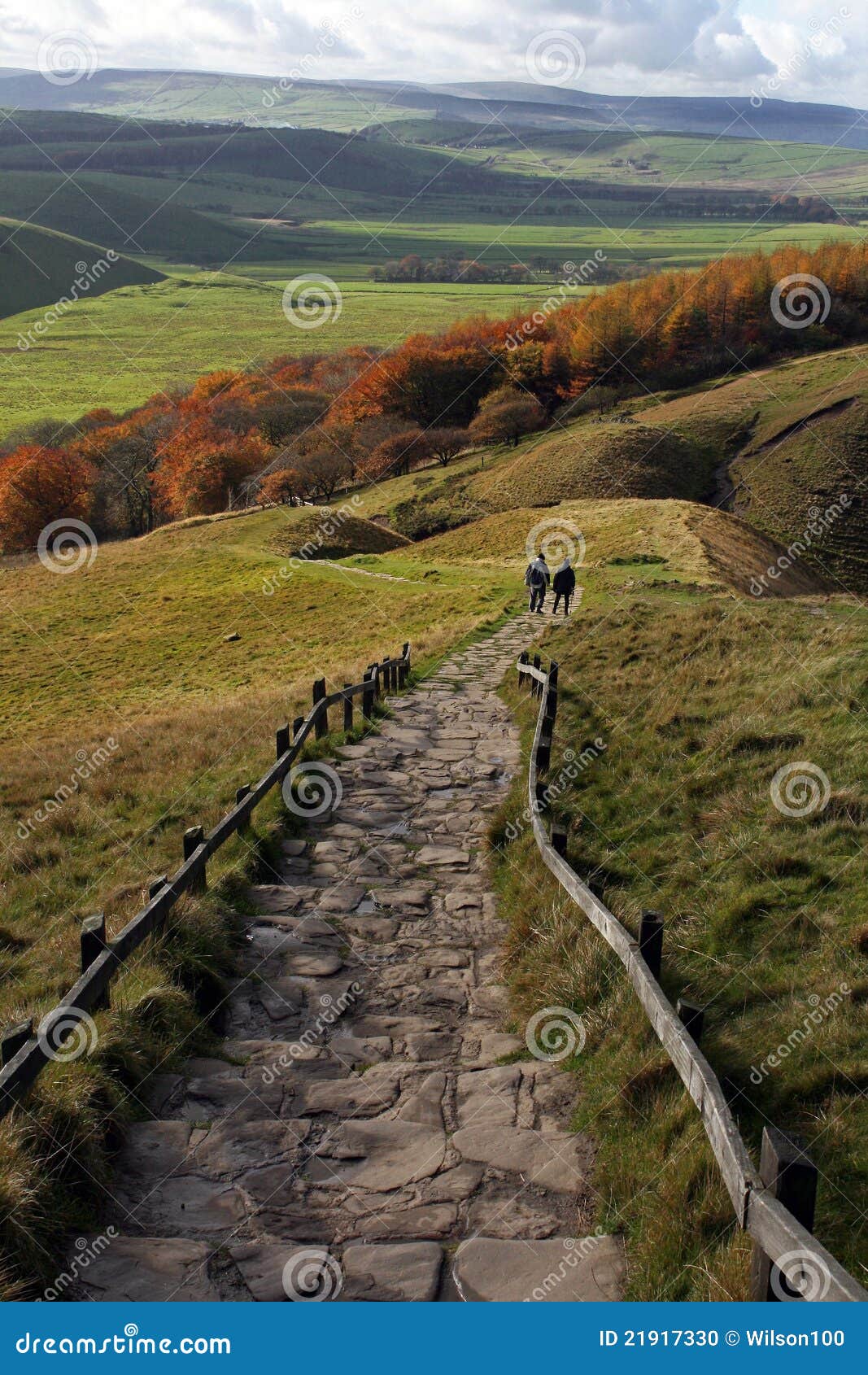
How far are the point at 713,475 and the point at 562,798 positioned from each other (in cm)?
7026

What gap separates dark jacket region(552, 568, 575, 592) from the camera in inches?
1085

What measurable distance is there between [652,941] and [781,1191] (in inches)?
91.0

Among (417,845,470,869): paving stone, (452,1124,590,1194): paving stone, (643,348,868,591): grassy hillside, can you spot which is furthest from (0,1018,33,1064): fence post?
(643,348,868,591): grassy hillside

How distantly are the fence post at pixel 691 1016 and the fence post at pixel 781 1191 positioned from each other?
124 cm

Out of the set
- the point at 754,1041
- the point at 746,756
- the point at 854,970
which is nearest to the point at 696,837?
the point at 746,756

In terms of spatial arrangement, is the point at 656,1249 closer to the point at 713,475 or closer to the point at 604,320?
the point at 713,475

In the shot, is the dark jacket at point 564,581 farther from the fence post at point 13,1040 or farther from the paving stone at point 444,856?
the fence post at point 13,1040

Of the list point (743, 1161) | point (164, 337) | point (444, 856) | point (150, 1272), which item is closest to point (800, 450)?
point (444, 856)

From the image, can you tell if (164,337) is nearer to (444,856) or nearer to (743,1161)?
(444,856)

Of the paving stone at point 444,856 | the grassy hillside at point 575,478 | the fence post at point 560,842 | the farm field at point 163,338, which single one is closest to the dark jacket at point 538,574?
the paving stone at point 444,856

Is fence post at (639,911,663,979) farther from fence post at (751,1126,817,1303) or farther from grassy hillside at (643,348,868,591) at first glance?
grassy hillside at (643,348,868,591)

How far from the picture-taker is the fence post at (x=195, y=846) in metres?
7.76

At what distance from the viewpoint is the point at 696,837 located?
28.6 feet

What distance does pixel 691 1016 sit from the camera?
477 cm
